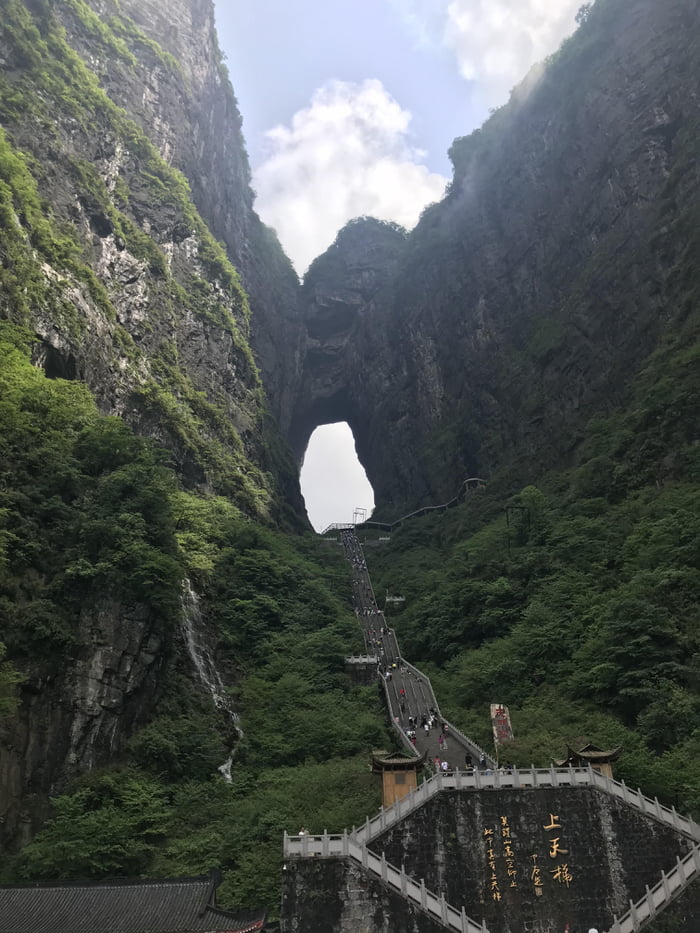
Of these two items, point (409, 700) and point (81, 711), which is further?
point (409, 700)

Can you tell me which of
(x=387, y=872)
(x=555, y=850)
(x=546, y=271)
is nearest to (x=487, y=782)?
(x=555, y=850)

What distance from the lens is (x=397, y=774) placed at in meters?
15.7

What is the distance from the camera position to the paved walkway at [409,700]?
68.3ft

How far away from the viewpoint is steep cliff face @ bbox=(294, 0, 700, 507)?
1720 inches

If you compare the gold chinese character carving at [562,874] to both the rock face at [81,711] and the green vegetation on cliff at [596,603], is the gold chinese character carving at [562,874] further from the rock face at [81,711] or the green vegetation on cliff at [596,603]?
the rock face at [81,711]

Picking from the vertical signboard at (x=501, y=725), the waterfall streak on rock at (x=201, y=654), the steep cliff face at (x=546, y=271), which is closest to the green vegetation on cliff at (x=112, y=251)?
the waterfall streak on rock at (x=201, y=654)

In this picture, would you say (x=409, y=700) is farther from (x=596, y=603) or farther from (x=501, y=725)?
(x=596, y=603)

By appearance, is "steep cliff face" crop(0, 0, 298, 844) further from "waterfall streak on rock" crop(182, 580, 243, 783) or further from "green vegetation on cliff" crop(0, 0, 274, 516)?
"waterfall streak on rock" crop(182, 580, 243, 783)

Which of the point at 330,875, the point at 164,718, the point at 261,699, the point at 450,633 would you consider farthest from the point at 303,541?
the point at 330,875

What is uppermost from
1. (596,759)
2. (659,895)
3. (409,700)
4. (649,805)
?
(409,700)

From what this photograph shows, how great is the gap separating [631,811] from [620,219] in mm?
43737

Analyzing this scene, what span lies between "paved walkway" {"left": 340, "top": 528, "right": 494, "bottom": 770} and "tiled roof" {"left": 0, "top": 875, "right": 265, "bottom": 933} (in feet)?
24.0

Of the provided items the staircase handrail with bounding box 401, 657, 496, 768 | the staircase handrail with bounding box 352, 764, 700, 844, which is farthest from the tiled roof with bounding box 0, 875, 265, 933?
the staircase handrail with bounding box 401, 657, 496, 768

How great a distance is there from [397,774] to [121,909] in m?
6.14
